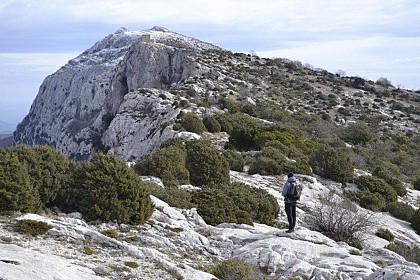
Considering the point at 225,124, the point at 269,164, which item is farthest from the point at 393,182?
the point at 225,124

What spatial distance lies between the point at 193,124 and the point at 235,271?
18.1 metres

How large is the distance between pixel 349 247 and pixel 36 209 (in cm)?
787

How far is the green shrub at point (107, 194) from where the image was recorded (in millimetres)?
10211

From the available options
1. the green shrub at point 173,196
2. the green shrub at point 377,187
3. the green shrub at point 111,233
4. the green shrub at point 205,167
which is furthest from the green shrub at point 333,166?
the green shrub at point 111,233

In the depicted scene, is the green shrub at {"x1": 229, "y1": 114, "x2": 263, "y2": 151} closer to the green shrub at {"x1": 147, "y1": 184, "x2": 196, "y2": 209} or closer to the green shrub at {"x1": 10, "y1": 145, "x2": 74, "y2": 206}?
the green shrub at {"x1": 147, "y1": 184, "x2": 196, "y2": 209}

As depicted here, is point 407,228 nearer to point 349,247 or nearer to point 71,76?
point 349,247

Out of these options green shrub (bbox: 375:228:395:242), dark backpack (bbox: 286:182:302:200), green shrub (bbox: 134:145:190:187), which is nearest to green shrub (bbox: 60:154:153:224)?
dark backpack (bbox: 286:182:302:200)

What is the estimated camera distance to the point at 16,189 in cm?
930

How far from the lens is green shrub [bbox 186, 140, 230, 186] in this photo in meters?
16.4

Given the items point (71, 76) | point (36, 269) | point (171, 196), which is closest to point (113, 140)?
point (171, 196)

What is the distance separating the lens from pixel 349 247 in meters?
11.9

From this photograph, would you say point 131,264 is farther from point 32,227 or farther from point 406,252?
point 406,252

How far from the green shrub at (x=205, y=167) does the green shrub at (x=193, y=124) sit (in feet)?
28.8

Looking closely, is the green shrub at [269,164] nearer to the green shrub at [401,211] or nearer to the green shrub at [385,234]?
the green shrub at [401,211]
